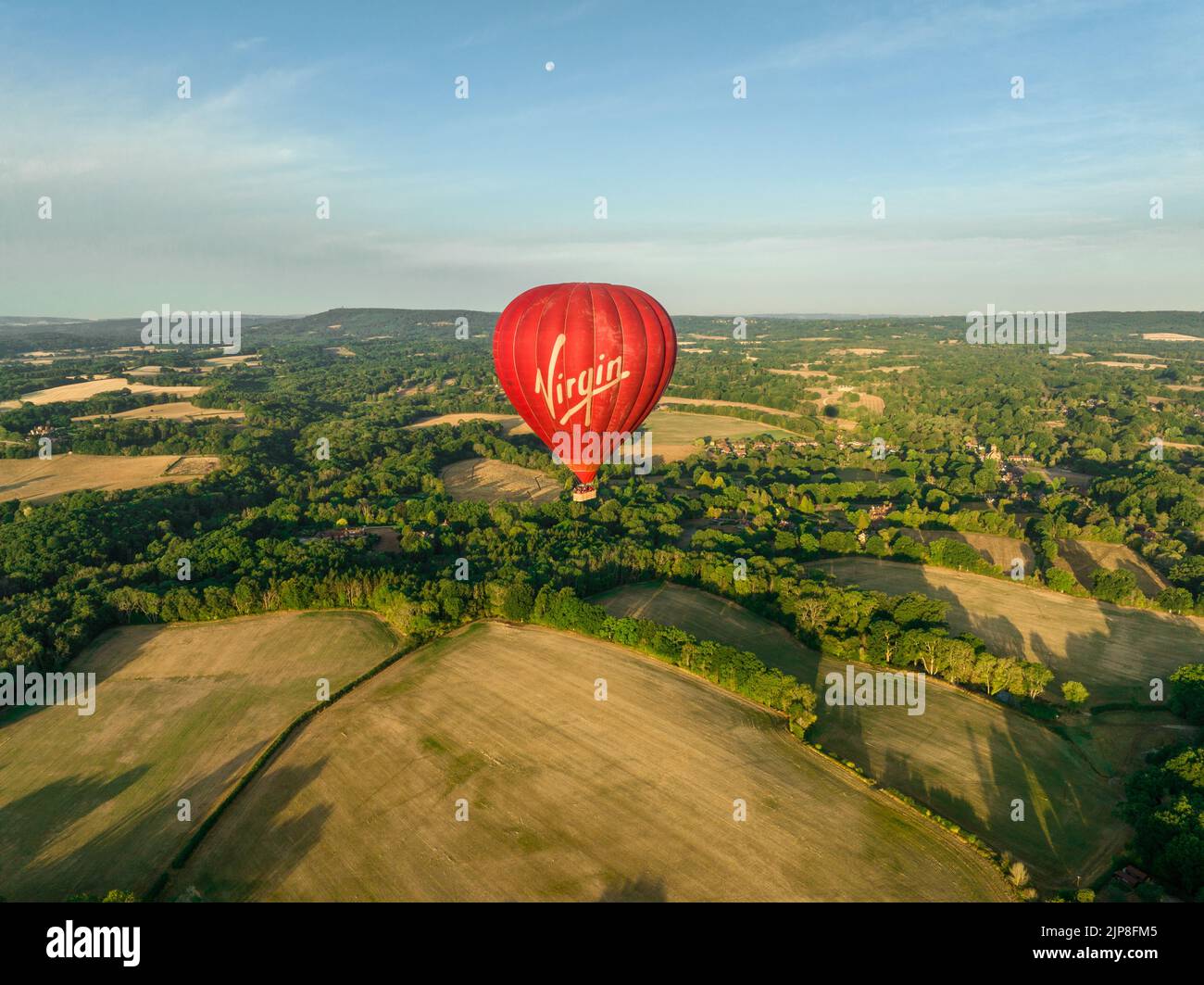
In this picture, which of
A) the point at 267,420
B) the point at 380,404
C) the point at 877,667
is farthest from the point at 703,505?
the point at 380,404

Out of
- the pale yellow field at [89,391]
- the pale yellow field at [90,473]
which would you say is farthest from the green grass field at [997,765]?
the pale yellow field at [89,391]

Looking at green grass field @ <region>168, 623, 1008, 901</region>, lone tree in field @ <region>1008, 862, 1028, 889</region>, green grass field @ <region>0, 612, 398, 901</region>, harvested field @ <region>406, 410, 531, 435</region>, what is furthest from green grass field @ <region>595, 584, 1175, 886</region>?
harvested field @ <region>406, 410, 531, 435</region>

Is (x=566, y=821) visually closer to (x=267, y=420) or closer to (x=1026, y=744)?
(x=1026, y=744)

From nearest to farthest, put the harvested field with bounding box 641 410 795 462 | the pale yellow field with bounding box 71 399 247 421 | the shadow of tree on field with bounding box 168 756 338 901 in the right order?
the shadow of tree on field with bounding box 168 756 338 901 → the harvested field with bounding box 641 410 795 462 → the pale yellow field with bounding box 71 399 247 421

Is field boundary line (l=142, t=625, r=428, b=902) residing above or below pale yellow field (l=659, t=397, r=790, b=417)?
below

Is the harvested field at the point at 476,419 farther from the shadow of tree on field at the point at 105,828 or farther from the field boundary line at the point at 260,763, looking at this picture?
the shadow of tree on field at the point at 105,828

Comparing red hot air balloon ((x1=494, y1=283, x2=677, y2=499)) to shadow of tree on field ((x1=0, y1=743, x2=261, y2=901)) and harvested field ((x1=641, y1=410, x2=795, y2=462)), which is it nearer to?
shadow of tree on field ((x1=0, y1=743, x2=261, y2=901))

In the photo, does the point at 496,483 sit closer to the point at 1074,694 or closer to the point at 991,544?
the point at 991,544
